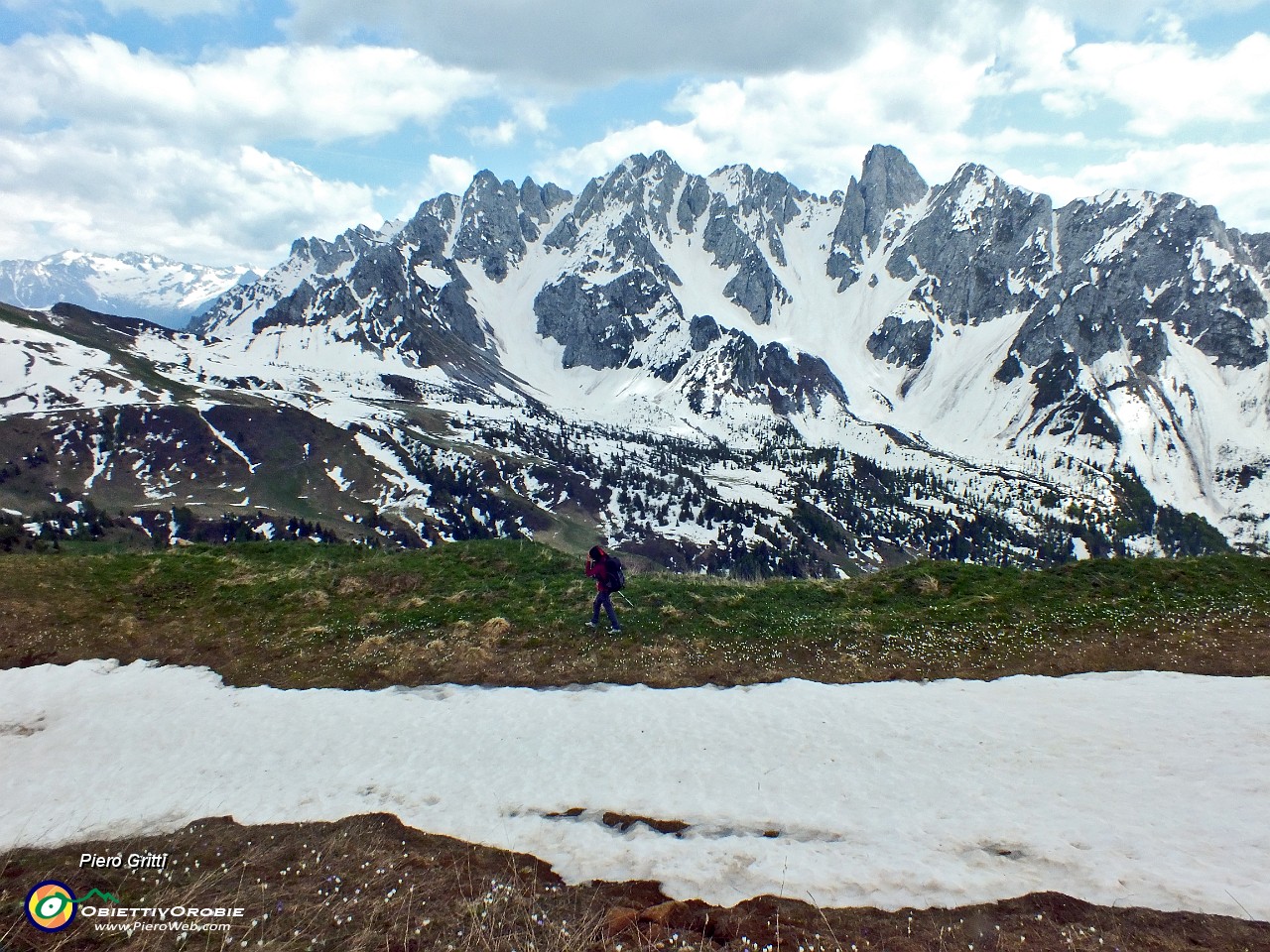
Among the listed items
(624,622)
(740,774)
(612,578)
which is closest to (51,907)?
(740,774)

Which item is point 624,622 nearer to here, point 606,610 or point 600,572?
point 606,610

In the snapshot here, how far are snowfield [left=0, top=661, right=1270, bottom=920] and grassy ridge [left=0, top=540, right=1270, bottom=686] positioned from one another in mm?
1375

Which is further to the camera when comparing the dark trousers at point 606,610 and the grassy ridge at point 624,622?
the dark trousers at point 606,610

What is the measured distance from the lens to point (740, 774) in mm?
14375

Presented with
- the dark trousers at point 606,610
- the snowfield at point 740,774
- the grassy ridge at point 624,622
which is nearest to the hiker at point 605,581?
the dark trousers at point 606,610

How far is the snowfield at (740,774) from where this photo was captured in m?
10.8

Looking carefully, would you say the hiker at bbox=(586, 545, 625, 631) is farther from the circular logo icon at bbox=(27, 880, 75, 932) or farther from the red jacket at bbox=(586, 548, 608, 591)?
the circular logo icon at bbox=(27, 880, 75, 932)

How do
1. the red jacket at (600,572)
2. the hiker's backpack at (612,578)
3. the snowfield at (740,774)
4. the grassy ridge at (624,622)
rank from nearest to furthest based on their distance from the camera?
the snowfield at (740,774), the grassy ridge at (624,622), the hiker's backpack at (612,578), the red jacket at (600,572)

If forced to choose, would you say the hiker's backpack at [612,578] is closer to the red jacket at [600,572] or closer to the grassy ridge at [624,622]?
the red jacket at [600,572]

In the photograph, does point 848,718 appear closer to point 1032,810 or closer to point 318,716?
point 1032,810

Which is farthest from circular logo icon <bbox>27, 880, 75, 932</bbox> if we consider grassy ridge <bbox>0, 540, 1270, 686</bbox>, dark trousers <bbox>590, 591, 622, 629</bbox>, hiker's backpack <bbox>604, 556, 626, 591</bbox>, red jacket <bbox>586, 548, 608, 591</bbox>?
hiker's backpack <bbox>604, 556, 626, 591</bbox>

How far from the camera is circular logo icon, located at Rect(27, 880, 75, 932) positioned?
8859mm

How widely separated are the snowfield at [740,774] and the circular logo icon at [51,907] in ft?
11.5

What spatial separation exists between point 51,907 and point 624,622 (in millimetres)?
16998
